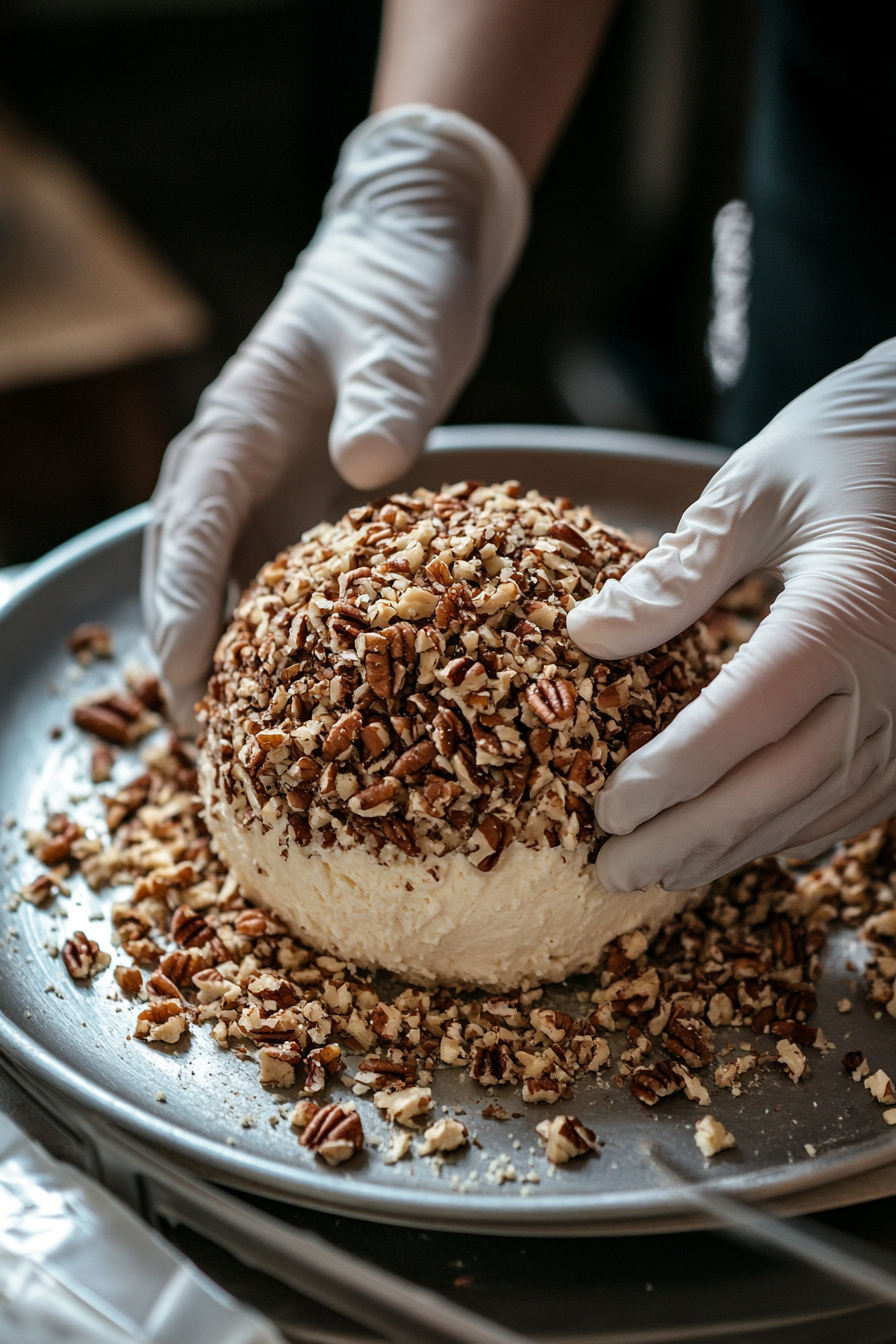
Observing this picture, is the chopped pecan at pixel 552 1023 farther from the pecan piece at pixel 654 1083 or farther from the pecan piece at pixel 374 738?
the pecan piece at pixel 374 738

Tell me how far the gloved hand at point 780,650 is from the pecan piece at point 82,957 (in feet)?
1.43

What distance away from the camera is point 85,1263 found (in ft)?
2.40

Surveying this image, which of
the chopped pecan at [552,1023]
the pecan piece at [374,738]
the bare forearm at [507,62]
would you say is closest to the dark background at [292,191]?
the bare forearm at [507,62]

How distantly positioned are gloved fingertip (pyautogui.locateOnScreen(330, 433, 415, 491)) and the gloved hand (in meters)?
0.36

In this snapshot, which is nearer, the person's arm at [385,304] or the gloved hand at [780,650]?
the gloved hand at [780,650]

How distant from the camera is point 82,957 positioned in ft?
3.31

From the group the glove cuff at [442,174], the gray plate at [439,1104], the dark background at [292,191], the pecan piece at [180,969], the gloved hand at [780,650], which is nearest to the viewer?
the gray plate at [439,1104]

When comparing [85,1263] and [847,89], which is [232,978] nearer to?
[85,1263]

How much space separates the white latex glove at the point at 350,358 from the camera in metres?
1.26

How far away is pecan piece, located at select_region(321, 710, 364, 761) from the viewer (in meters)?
0.93

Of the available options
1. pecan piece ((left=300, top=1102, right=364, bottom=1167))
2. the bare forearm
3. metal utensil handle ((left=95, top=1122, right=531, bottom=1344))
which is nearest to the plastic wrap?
metal utensil handle ((left=95, top=1122, right=531, bottom=1344))

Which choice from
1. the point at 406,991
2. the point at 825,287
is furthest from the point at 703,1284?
the point at 825,287

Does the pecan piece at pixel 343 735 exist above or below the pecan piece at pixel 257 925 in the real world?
above

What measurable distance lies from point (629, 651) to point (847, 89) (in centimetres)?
95
